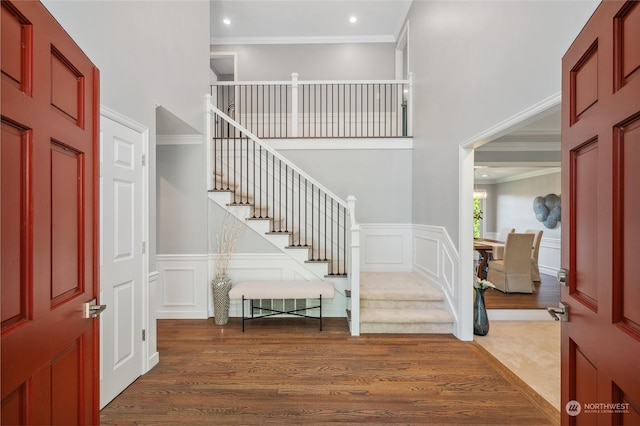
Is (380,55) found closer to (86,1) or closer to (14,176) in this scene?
(86,1)

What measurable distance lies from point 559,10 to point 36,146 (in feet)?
9.38

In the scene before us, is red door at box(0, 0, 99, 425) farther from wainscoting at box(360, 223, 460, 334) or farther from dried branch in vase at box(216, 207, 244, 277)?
wainscoting at box(360, 223, 460, 334)

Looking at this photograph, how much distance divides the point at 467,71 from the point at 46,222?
3.59m

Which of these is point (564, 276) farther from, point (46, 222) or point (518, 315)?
point (518, 315)

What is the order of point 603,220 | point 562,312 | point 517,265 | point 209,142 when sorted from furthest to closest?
point 517,265 < point 209,142 < point 562,312 < point 603,220

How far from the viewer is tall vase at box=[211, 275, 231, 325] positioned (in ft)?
12.4

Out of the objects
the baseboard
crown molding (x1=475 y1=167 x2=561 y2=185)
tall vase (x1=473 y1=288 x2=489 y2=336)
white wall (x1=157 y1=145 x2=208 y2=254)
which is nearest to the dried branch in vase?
white wall (x1=157 y1=145 x2=208 y2=254)

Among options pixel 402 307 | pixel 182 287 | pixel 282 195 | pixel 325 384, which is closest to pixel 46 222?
pixel 325 384

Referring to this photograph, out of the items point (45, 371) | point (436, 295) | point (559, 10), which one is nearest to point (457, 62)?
point (559, 10)

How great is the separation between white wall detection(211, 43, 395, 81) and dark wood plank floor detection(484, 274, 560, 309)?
463 cm

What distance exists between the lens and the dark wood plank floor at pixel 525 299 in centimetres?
417

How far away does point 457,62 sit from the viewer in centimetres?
328

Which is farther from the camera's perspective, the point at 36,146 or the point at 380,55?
the point at 380,55

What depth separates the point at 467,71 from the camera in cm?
305
